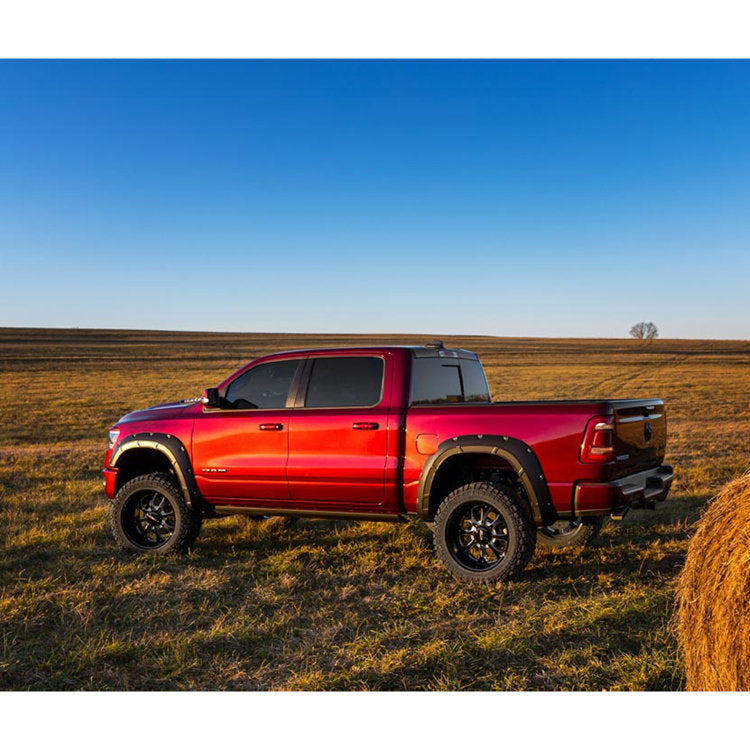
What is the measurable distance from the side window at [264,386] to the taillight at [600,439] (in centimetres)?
278

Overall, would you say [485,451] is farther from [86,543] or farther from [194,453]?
[86,543]

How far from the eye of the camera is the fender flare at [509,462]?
5500 mm

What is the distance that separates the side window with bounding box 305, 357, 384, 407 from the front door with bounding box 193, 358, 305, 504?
0.78 feet

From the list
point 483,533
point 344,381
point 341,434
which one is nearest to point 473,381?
point 344,381

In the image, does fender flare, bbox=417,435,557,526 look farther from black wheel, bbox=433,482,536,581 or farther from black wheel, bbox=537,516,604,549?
black wheel, bbox=537,516,604,549

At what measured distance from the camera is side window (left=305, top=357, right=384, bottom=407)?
6.34m

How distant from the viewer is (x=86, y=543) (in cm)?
705

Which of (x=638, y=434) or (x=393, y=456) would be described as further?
(x=393, y=456)

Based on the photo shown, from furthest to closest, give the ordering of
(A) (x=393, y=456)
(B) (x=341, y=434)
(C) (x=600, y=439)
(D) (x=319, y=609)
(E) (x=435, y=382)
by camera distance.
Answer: (E) (x=435, y=382)
(B) (x=341, y=434)
(A) (x=393, y=456)
(C) (x=600, y=439)
(D) (x=319, y=609)

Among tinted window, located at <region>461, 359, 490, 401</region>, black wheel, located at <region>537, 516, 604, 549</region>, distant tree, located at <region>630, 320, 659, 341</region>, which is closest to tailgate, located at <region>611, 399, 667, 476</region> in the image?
black wheel, located at <region>537, 516, 604, 549</region>

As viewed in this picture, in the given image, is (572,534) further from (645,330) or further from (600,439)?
(645,330)

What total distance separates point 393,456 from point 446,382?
1125 mm

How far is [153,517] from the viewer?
6973 millimetres

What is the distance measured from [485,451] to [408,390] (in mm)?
894
